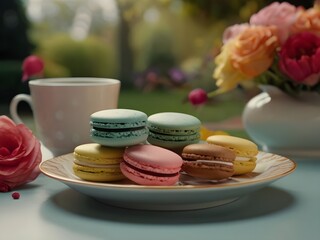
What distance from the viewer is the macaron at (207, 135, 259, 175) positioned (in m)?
0.79

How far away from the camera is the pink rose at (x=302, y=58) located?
101 centimetres

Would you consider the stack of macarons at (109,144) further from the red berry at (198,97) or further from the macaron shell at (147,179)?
the red berry at (198,97)

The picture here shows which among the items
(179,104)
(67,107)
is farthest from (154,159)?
(179,104)

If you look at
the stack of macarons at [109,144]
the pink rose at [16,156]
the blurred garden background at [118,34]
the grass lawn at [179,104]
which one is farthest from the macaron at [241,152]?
the blurred garden background at [118,34]

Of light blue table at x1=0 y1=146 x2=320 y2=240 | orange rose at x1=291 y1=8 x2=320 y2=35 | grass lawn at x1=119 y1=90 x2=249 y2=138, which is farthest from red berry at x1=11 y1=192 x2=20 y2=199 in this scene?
grass lawn at x1=119 y1=90 x2=249 y2=138

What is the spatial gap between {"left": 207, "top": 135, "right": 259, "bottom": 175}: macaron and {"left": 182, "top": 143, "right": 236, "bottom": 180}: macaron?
0.15 ft

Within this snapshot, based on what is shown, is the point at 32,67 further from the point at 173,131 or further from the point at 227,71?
the point at 173,131

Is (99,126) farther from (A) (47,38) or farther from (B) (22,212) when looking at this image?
(A) (47,38)

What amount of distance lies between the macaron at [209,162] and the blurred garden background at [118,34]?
2.55 meters

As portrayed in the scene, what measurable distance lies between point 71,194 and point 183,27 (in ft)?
9.13

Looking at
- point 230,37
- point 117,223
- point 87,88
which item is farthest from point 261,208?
point 230,37

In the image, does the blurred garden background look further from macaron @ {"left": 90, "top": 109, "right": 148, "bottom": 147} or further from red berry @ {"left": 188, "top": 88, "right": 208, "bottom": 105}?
macaron @ {"left": 90, "top": 109, "right": 148, "bottom": 147}

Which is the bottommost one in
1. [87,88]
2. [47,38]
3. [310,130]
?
[47,38]

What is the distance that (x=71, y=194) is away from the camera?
0.79 metres
